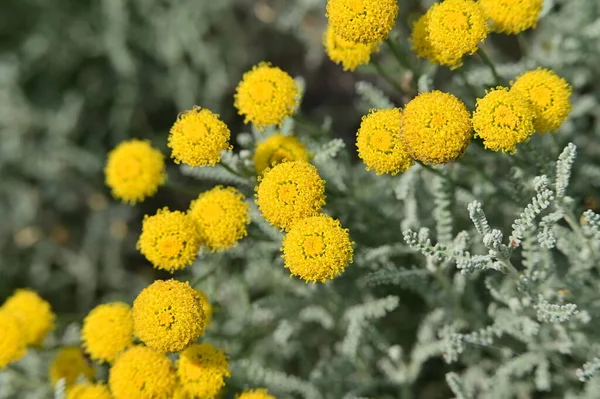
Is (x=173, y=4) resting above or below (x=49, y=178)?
above

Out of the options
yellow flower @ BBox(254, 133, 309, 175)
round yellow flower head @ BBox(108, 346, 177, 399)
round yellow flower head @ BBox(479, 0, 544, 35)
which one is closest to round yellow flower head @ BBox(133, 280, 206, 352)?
round yellow flower head @ BBox(108, 346, 177, 399)

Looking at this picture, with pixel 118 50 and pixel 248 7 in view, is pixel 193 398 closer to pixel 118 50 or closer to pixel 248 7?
pixel 118 50

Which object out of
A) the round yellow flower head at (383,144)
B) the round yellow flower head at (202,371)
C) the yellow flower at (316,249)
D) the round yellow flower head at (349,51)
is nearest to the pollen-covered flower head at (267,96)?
the round yellow flower head at (349,51)

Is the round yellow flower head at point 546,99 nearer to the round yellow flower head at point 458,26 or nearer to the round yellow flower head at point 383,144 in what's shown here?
the round yellow flower head at point 458,26

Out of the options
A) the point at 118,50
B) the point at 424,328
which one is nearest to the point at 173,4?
the point at 118,50

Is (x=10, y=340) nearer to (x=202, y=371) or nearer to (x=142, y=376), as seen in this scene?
(x=142, y=376)
